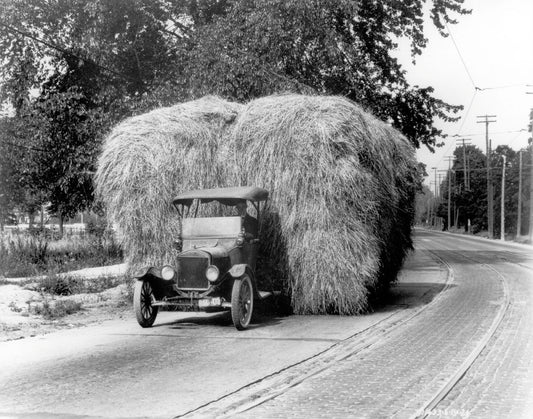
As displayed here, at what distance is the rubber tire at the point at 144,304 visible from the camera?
10.1m

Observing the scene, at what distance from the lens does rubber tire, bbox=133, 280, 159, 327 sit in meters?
10.1

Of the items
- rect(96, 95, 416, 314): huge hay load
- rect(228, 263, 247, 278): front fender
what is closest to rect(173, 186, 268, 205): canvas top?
rect(96, 95, 416, 314): huge hay load

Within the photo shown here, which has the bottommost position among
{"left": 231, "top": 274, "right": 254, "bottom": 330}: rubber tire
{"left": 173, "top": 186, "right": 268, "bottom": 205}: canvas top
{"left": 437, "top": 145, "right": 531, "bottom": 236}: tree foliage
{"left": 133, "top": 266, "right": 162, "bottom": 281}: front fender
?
{"left": 231, "top": 274, "right": 254, "bottom": 330}: rubber tire

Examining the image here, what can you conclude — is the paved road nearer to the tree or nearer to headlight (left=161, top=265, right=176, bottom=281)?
headlight (left=161, top=265, right=176, bottom=281)

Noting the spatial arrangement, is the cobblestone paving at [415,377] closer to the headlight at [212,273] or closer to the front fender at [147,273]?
the headlight at [212,273]

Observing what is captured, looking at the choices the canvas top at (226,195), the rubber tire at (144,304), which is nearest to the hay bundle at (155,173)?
the canvas top at (226,195)

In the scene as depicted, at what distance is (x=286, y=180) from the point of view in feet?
37.4

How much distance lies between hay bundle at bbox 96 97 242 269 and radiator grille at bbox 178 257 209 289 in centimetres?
169

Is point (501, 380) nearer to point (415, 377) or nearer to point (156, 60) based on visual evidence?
point (415, 377)

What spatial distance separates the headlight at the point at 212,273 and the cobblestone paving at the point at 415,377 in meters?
2.70

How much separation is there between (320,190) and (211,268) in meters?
2.49

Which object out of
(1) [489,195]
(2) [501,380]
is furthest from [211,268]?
(1) [489,195]

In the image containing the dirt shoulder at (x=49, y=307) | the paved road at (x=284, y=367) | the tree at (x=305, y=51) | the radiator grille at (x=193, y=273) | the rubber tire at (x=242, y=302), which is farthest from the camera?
the tree at (x=305, y=51)

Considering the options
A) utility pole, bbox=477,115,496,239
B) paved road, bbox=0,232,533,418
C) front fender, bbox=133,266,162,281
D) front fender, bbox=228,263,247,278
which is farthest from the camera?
utility pole, bbox=477,115,496,239
